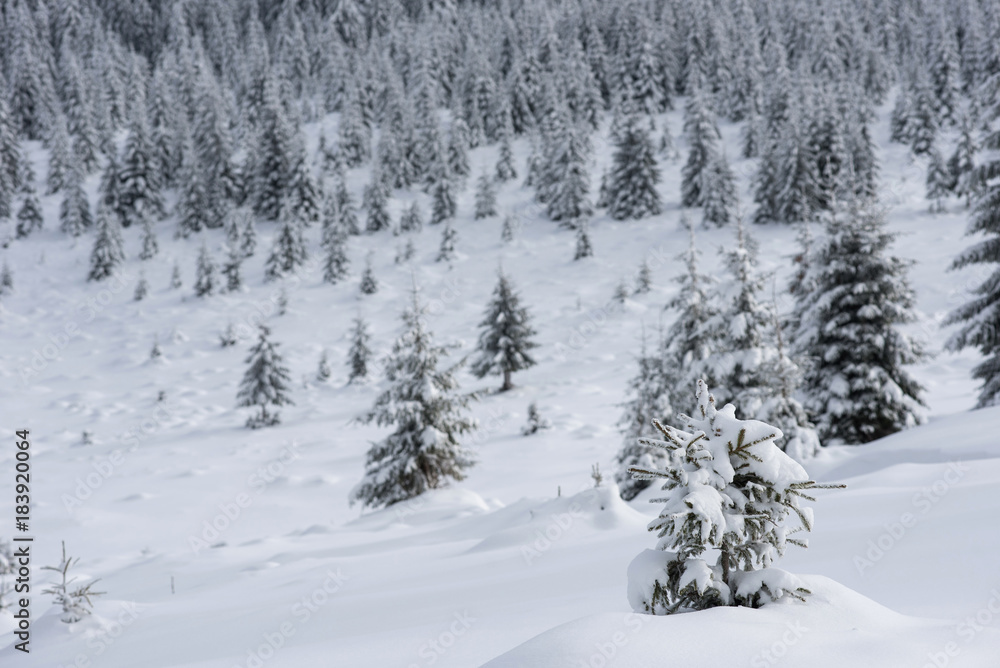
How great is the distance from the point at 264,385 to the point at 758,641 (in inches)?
1095

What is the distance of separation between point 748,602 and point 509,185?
58535 mm

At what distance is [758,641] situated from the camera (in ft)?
8.77

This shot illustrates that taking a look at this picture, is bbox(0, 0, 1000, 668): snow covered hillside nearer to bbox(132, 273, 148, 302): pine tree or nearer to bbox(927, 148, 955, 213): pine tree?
bbox(927, 148, 955, 213): pine tree

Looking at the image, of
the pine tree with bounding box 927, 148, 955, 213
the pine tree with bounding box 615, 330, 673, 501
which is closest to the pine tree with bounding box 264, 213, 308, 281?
the pine tree with bounding box 615, 330, 673, 501

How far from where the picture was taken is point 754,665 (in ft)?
8.20

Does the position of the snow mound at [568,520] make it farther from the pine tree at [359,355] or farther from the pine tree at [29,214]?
the pine tree at [29,214]

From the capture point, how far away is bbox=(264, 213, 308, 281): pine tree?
46.2 metres

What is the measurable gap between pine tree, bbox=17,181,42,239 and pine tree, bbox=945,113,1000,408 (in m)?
66.3

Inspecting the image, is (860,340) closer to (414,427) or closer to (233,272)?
(414,427)

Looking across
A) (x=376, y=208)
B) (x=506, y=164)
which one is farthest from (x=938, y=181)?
(x=376, y=208)

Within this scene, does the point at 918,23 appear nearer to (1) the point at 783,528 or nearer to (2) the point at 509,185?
(2) the point at 509,185

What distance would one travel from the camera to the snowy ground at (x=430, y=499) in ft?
12.6

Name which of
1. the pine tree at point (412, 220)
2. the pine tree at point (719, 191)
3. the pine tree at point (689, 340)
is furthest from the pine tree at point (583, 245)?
the pine tree at point (689, 340)

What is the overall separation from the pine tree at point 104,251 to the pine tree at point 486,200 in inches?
1135
